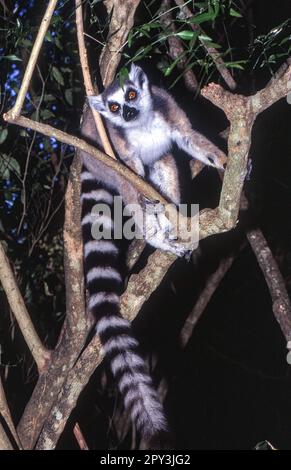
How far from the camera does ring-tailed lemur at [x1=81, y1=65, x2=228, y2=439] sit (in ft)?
12.2

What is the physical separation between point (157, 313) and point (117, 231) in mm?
2769

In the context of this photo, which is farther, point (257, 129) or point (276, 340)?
point (276, 340)

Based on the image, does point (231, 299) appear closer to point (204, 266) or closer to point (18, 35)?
point (204, 266)

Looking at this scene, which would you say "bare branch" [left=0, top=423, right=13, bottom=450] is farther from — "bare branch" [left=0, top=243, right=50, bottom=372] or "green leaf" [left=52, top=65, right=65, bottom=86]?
"green leaf" [left=52, top=65, right=65, bottom=86]

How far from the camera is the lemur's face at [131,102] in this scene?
490cm

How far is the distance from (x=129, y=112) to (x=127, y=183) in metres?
0.71

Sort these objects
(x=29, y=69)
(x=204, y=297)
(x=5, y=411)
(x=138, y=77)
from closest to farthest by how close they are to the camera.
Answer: (x=29, y=69), (x=5, y=411), (x=138, y=77), (x=204, y=297)

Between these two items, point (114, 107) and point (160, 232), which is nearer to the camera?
point (160, 232)

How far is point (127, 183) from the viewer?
4.72m

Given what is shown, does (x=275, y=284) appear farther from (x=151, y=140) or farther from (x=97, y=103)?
(x=97, y=103)

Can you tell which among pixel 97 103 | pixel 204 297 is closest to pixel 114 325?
pixel 97 103
